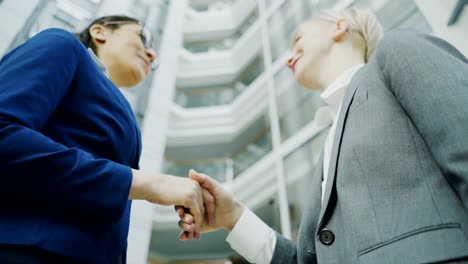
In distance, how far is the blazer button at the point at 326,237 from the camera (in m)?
0.92

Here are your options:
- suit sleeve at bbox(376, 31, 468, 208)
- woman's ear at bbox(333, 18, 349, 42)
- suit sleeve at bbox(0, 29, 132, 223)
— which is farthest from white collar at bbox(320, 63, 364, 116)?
suit sleeve at bbox(0, 29, 132, 223)

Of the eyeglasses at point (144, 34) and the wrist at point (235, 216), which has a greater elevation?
the eyeglasses at point (144, 34)

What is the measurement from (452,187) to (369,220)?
0.21 metres

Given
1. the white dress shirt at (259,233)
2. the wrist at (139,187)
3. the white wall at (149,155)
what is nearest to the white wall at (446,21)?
the white dress shirt at (259,233)

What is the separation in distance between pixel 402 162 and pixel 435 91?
199 mm

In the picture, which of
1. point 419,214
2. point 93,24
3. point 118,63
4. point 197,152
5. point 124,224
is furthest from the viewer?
point 197,152

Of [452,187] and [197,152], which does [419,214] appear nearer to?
[452,187]

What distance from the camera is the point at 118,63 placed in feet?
4.92

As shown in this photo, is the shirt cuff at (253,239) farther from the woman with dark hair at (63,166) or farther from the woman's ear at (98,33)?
the woman's ear at (98,33)

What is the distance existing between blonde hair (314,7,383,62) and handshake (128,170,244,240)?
3.67ft

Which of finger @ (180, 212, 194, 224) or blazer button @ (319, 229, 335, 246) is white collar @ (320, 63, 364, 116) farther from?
finger @ (180, 212, 194, 224)

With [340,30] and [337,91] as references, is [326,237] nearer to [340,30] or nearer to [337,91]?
[337,91]

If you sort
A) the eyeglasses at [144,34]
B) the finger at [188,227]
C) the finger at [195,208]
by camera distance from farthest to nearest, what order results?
the eyeglasses at [144,34]
the finger at [188,227]
the finger at [195,208]

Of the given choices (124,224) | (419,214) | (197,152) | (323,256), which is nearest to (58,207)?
(124,224)
